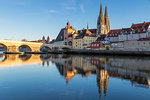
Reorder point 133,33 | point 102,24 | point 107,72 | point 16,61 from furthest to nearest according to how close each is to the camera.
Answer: point 102,24 < point 133,33 < point 16,61 < point 107,72

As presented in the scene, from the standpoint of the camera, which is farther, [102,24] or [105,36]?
[102,24]

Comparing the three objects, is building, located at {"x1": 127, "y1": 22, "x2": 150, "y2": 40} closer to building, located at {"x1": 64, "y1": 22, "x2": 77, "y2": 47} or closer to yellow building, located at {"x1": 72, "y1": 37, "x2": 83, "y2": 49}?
yellow building, located at {"x1": 72, "y1": 37, "x2": 83, "y2": 49}

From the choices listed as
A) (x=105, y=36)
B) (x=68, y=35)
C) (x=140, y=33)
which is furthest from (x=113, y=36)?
(x=68, y=35)

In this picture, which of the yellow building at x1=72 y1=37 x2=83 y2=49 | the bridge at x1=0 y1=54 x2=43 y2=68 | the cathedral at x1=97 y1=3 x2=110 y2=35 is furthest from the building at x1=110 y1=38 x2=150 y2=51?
the cathedral at x1=97 y1=3 x2=110 y2=35

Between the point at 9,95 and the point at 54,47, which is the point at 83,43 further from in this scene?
the point at 9,95

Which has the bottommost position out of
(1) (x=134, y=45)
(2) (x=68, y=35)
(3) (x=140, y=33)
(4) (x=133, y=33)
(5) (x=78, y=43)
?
(1) (x=134, y=45)

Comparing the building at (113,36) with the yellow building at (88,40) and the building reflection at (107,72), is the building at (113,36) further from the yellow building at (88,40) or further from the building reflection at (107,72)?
the building reflection at (107,72)

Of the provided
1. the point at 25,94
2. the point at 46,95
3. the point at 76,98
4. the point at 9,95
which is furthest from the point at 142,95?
the point at 9,95

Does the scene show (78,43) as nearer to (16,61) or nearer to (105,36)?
(105,36)

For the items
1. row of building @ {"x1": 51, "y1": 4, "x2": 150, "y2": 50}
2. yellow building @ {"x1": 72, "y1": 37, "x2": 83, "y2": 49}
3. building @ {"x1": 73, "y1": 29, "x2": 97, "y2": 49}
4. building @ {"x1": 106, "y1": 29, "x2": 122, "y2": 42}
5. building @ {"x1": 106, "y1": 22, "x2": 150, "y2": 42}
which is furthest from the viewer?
yellow building @ {"x1": 72, "y1": 37, "x2": 83, "y2": 49}

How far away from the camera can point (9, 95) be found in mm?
6777

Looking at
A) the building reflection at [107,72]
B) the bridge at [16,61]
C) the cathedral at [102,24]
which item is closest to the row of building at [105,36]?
the cathedral at [102,24]

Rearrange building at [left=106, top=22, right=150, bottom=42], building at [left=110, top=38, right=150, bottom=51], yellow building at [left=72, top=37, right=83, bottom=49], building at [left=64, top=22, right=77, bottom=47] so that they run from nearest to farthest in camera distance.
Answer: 1. building at [left=110, top=38, right=150, bottom=51]
2. building at [left=106, top=22, right=150, bottom=42]
3. yellow building at [left=72, top=37, right=83, bottom=49]
4. building at [left=64, top=22, right=77, bottom=47]

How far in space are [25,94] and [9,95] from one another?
34.1 inches
